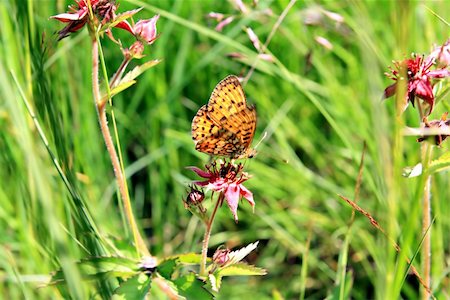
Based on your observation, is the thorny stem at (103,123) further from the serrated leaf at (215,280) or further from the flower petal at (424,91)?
the flower petal at (424,91)

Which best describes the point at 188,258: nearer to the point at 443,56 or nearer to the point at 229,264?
the point at 229,264

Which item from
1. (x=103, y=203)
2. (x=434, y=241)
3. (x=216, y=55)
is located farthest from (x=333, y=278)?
(x=216, y=55)

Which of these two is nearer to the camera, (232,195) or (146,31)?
(232,195)

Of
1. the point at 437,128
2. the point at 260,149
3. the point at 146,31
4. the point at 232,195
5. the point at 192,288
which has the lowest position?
the point at 260,149

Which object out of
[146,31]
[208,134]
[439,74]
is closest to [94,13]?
[146,31]

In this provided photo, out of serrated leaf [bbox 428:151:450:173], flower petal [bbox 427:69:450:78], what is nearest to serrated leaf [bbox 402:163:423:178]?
serrated leaf [bbox 428:151:450:173]

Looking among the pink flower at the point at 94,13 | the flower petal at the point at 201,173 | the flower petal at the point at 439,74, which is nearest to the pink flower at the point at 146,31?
the pink flower at the point at 94,13
